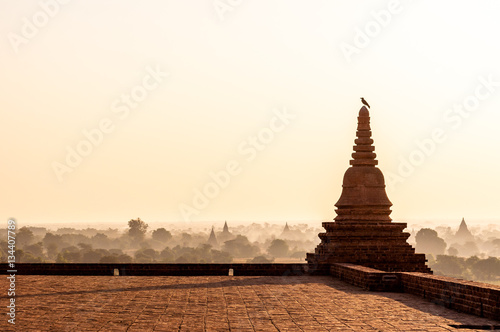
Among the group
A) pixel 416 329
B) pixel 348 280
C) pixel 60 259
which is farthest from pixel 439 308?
pixel 60 259

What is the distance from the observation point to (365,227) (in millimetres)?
24219

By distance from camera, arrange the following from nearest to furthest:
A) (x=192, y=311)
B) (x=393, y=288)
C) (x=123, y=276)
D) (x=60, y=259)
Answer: (x=192, y=311) → (x=393, y=288) → (x=123, y=276) → (x=60, y=259)

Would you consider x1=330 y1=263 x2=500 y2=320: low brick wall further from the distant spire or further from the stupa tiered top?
the distant spire

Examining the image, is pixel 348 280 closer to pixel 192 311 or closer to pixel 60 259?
pixel 192 311

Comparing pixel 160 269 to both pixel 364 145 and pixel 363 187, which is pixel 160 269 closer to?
pixel 363 187

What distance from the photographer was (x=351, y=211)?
24.9 m

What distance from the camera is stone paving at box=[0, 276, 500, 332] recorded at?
12106mm

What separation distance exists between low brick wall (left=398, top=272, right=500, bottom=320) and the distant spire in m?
8.79

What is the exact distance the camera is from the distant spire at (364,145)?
25688mm

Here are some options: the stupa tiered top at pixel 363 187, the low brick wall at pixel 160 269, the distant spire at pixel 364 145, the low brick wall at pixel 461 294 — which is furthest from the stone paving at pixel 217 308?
the distant spire at pixel 364 145

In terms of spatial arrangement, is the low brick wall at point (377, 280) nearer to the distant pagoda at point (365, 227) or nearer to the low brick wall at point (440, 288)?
the low brick wall at point (440, 288)

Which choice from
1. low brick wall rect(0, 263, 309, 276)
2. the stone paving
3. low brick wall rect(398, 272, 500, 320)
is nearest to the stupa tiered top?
low brick wall rect(0, 263, 309, 276)

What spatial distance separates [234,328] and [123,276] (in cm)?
1146

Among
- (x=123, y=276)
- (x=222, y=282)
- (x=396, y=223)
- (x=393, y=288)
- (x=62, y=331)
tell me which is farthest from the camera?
(x=396, y=223)
